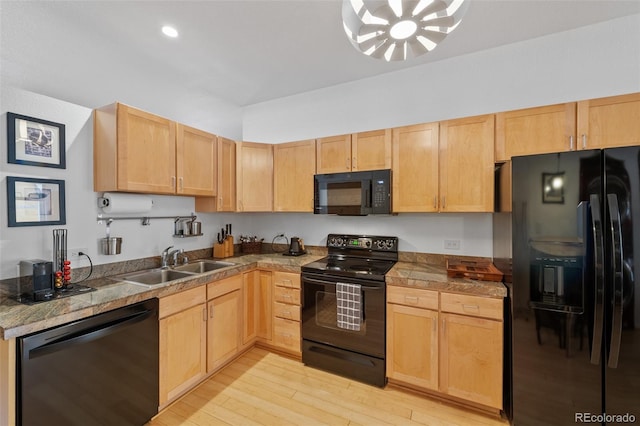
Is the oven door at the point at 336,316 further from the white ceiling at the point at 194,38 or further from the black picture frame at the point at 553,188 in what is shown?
the white ceiling at the point at 194,38

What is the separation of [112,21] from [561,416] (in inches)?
161

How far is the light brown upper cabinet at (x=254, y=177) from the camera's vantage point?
117 inches

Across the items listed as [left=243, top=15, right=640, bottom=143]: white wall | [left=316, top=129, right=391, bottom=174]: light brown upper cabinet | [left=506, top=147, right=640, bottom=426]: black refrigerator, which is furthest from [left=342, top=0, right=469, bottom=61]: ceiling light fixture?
[left=243, top=15, right=640, bottom=143]: white wall

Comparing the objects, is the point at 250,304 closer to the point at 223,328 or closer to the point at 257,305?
the point at 257,305

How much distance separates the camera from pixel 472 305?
1889 millimetres

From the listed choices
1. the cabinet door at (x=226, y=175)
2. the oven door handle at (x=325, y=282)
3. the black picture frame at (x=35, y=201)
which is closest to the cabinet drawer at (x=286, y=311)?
the oven door handle at (x=325, y=282)

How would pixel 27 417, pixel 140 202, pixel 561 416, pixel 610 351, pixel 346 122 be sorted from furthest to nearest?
1. pixel 346 122
2. pixel 140 202
3. pixel 561 416
4. pixel 610 351
5. pixel 27 417

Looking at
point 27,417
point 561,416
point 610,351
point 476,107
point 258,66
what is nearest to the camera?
point 27,417

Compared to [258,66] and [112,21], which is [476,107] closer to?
[258,66]

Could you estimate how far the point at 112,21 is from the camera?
196 centimetres

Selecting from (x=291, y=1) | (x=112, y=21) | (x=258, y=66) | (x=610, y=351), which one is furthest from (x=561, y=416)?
(x=112, y=21)

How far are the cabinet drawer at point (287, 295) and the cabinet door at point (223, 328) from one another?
0.36 metres

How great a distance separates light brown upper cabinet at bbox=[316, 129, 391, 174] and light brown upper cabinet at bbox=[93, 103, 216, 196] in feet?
4.23

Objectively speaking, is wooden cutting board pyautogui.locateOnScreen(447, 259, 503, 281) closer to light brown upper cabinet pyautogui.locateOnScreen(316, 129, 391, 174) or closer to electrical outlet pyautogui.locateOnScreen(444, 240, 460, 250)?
electrical outlet pyautogui.locateOnScreen(444, 240, 460, 250)
